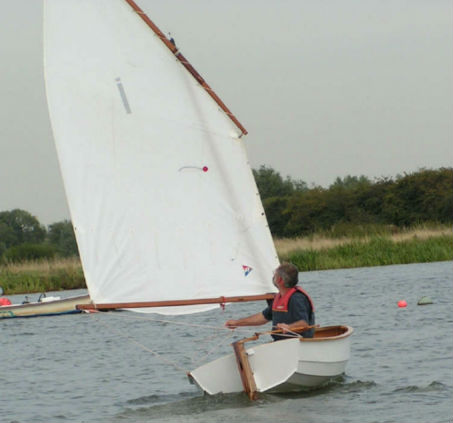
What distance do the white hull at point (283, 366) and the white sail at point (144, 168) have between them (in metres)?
0.84

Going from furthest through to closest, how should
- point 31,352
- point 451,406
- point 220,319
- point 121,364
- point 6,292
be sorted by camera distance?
point 6,292
point 220,319
point 31,352
point 121,364
point 451,406

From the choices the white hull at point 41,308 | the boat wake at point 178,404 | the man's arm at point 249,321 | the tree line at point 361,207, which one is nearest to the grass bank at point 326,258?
the white hull at point 41,308

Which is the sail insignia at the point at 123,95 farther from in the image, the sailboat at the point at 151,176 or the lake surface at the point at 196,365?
the lake surface at the point at 196,365

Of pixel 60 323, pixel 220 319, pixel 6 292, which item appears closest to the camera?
pixel 220 319

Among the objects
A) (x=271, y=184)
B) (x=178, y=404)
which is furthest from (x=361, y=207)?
(x=178, y=404)

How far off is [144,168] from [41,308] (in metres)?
17.7

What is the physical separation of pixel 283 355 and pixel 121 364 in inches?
284

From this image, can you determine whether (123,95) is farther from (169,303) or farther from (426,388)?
(426,388)

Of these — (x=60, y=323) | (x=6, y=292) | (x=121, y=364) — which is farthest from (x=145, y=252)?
(x=6, y=292)

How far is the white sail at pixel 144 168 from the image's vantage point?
44.0ft

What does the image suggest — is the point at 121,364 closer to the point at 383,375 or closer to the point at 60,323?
the point at 383,375

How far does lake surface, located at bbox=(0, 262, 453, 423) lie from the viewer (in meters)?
13.3

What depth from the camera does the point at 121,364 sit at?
1964 cm

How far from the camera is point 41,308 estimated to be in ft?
100
